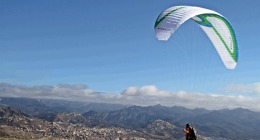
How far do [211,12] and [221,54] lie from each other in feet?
22.0

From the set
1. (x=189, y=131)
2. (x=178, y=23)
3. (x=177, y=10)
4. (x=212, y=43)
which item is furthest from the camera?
(x=212, y=43)

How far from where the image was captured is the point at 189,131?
38562 millimetres

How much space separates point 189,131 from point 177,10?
55.6ft

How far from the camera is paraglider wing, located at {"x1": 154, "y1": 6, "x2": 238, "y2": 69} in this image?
1649 inches

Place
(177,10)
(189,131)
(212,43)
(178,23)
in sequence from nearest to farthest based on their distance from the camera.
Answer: (189,131), (178,23), (177,10), (212,43)

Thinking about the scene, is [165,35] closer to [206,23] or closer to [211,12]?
[211,12]

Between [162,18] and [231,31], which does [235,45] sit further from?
[162,18]

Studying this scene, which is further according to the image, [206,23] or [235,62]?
[206,23]

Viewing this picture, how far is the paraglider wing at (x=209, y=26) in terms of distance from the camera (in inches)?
1649

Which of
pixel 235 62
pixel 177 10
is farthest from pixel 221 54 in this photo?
pixel 177 10

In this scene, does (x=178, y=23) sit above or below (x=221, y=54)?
above

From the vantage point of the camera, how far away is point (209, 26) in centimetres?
4925

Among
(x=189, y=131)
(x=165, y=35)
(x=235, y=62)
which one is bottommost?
(x=189, y=131)

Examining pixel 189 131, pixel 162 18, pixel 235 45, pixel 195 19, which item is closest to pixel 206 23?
pixel 195 19
